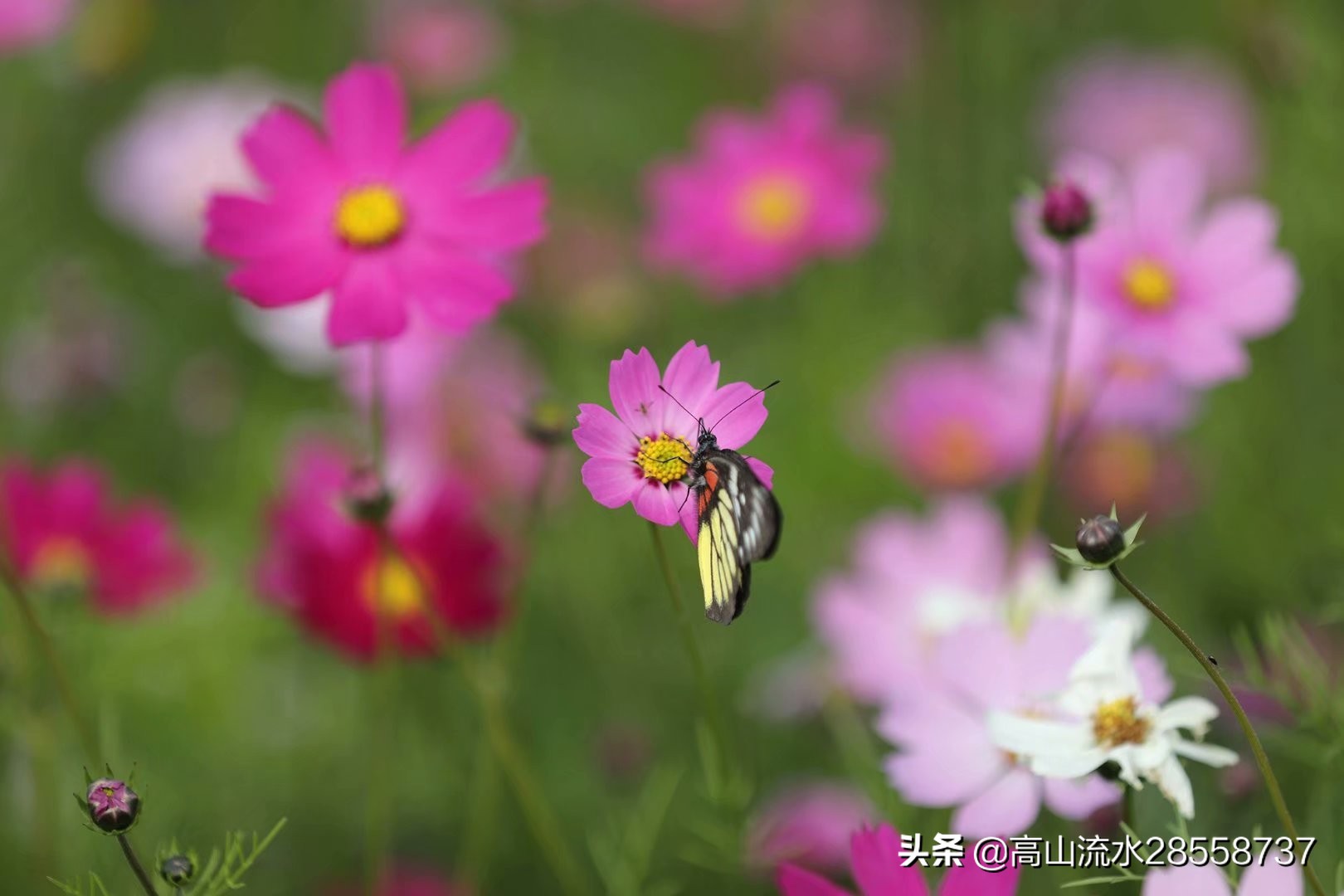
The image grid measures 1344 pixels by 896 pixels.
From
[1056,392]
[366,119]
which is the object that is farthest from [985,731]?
[366,119]

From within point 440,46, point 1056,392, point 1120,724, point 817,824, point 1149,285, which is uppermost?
point 440,46

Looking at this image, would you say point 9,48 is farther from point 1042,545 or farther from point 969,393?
point 1042,545

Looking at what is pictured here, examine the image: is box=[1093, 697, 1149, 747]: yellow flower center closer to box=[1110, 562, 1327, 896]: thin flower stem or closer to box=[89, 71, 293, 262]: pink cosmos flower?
box=[1110, 562, 1327, 896]: thin flower stem

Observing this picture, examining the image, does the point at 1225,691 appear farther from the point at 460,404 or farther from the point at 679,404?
the point at 460,404

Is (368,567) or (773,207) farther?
(773,207)

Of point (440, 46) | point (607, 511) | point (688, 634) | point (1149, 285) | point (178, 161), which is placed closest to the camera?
point (688, 634)

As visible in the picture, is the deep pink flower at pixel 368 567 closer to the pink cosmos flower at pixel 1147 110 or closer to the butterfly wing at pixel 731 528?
the butterfly wing at pixel 731 528

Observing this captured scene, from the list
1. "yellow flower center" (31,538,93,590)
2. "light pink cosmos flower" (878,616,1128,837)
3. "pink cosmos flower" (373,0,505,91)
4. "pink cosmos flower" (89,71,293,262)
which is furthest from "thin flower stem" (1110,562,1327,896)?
"pink cosmos flower" (373,0,505,91)

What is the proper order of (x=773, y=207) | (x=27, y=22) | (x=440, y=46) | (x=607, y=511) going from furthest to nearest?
1. (x=440, y=46)
2. (x=27, y=22)
3. (x=607, y=511)
4. (x=773, y=207)
